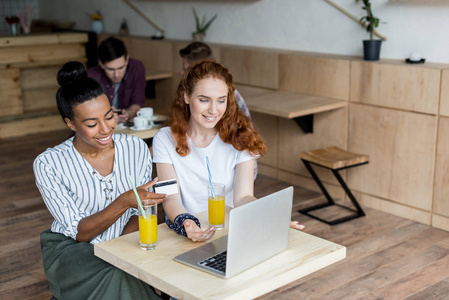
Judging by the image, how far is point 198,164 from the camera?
2117 millimetres

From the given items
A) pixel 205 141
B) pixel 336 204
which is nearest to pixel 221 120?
pixel 205 141

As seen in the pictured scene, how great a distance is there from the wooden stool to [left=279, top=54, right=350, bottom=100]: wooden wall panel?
40 cm

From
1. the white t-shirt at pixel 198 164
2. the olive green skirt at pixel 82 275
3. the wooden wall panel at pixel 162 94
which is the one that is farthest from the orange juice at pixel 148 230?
the wooden wall panel at pixel 162 94

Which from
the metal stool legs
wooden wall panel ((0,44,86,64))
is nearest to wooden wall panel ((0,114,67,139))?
wooden wall panel ((0,44,86,64))

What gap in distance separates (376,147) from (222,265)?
2419 millimetres

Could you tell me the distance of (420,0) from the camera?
345cm

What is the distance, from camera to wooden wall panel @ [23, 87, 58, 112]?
593 cm

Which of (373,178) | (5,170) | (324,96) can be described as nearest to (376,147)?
(373,178)

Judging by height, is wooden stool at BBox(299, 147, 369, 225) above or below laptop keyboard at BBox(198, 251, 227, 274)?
below

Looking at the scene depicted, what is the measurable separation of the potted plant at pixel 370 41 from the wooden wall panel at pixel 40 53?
134 inches

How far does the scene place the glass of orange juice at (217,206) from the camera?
1.80 metres

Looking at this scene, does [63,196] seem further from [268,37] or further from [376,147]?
→ [268,37]

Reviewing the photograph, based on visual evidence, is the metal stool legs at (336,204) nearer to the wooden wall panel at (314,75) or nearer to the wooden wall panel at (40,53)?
the wooden wall panel at (314,75)

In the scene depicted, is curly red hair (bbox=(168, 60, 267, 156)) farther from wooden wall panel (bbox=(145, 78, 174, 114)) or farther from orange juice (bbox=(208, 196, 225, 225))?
wooden wall panel (bbox=(145, 78, 174, 114))
